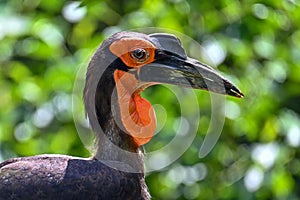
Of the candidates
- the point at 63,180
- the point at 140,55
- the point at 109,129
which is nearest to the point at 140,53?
the point at 140,55

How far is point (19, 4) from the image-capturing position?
5.58 meters

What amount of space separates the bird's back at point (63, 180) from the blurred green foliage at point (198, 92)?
3.99 feet

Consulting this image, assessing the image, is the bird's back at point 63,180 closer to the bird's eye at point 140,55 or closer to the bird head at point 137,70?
the bird head at point 137,70

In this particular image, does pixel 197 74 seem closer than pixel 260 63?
Yes

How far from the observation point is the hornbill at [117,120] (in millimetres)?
4176

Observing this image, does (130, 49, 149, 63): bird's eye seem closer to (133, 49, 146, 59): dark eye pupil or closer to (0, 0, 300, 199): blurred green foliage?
(133, 49, 146, 59): dark eye pupil

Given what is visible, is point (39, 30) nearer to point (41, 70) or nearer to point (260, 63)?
point (41, 70)

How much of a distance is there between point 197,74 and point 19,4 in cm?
147

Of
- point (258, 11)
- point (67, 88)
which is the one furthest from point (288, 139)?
point (67, 88)

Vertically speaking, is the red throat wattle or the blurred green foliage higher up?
the red throat wattle

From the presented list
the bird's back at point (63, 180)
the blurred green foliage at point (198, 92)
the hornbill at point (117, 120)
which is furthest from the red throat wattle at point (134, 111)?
the blurred green foliage at point (198, 92)

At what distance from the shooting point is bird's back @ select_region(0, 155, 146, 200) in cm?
415

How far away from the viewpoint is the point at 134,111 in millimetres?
4477

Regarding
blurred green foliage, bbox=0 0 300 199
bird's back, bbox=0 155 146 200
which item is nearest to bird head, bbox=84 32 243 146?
bird's back, bbox=0 155 146 200
